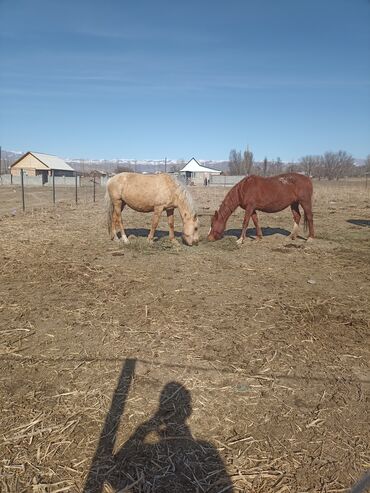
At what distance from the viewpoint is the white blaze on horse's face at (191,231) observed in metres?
9.23

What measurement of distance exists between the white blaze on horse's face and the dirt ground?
7.06 ft

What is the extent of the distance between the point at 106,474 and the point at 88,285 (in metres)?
3.96

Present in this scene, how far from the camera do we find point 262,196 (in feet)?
32.4

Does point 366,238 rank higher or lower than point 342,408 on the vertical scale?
higher

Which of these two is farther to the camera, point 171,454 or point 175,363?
point 175,363

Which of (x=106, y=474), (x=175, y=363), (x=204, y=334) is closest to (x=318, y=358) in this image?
(x=204, y=334)

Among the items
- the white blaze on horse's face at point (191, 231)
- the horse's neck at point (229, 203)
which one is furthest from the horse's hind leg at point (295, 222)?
the white blaze on horse's face at point (191, 231)

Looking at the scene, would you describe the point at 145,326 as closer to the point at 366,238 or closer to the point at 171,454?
the point at 171,454

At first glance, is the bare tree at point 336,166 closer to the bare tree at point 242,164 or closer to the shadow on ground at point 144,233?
the bare tree at point 242,164

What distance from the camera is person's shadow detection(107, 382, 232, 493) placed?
231 cm

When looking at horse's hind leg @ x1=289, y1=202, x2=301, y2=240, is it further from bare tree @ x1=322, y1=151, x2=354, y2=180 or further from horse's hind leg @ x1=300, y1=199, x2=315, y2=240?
bare tree @ x1=322, y1=151, x2=354, y2=180

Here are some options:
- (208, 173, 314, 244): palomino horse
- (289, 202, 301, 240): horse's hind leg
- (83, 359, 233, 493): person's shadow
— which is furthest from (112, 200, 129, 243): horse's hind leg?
(83, 359, 233, 493): person's shadow

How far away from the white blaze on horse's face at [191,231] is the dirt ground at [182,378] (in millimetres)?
2153

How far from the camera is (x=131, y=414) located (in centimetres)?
292
